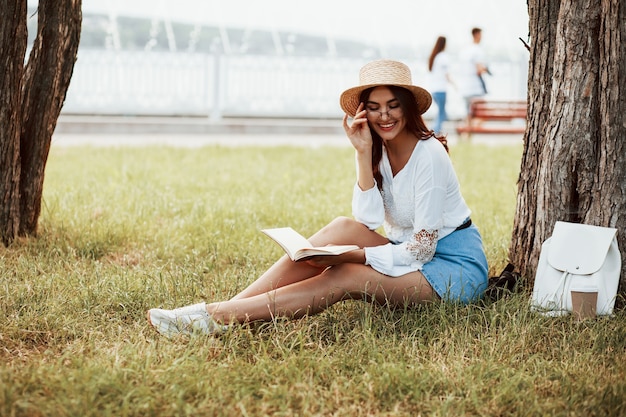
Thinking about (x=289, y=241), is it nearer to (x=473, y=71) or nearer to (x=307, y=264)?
(x=307, y=264)

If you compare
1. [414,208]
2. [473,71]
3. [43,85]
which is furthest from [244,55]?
[414,208]

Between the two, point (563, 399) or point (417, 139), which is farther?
point (417, 139)

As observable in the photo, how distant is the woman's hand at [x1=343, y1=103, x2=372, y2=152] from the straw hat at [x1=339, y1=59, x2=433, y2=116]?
0.09m

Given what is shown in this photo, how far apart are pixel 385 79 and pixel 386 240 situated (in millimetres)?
872

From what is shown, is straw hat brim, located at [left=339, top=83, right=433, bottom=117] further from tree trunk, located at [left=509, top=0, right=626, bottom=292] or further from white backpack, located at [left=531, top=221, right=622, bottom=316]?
white backpack, located at [left=531, top=221, right=622, bottom=316]

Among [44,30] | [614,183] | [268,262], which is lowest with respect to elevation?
[268,262]

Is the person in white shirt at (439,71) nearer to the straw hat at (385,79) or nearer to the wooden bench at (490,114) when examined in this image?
the wooden bench at (490,114)

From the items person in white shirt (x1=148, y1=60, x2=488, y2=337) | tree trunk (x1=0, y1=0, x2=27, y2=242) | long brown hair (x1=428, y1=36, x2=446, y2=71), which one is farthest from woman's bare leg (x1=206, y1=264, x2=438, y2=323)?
long brown hair (x1=428, y1=36, x2=446, y2=71)

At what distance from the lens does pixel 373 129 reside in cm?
448

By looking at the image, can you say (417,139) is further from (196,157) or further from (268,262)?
(196,157)

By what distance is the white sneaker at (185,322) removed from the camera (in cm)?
396

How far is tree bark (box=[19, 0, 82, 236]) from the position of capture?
5551 mm

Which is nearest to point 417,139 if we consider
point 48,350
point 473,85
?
point 48,350

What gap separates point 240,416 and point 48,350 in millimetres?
1034
